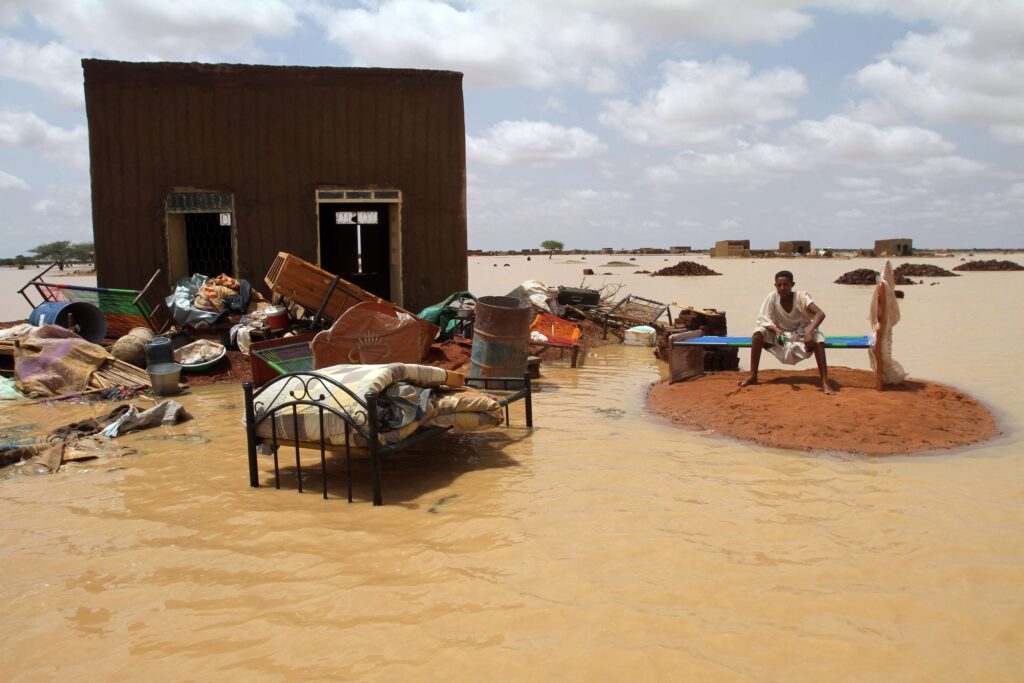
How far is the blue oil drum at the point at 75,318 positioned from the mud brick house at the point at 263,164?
1.42 metres

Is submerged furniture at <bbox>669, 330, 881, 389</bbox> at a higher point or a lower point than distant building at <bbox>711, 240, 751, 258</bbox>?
lower

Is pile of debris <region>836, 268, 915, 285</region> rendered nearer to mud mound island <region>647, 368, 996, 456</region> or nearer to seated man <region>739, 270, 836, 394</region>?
mud mound island <region>647, 368, 996, 456</region>

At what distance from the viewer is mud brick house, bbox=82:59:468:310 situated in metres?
12.2

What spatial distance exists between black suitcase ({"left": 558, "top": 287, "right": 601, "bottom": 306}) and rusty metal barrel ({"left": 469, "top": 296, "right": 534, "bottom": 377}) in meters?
6.43

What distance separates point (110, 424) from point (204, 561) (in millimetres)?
4078

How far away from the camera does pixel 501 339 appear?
8742 millimetres

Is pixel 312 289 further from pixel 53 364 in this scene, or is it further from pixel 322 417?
pixel 322 417

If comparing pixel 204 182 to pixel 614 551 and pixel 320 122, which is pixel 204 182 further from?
pixel 614 551

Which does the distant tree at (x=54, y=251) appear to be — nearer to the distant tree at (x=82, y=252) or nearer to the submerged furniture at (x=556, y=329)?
the distant tree at (x=82, y=252)

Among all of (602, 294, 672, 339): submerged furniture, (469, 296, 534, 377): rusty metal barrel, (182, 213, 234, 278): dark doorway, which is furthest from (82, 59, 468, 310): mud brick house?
(469, 296, 534, 377): rusty metal barrel

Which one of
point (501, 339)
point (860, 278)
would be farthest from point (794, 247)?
point (501, 339)

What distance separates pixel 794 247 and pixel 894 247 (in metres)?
8.75

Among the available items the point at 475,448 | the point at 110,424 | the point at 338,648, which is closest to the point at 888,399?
the point at 475,448

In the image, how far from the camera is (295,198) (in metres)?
12.6
